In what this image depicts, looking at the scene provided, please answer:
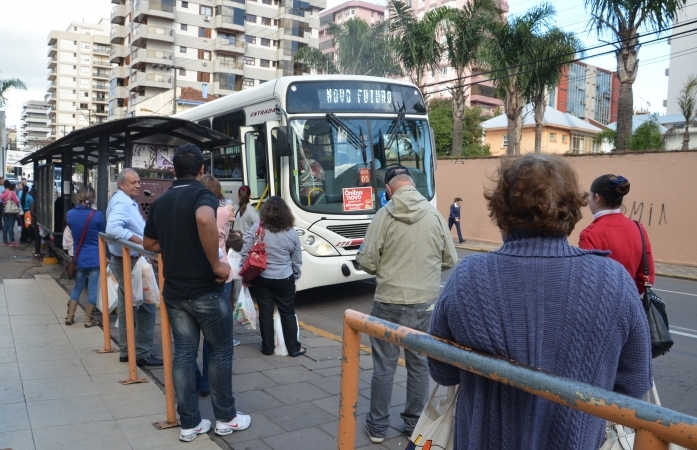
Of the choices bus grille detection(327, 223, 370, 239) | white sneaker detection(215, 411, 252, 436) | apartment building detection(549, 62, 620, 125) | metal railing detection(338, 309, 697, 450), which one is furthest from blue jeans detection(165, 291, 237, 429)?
apartment building detection(549, 62, 620, 125)

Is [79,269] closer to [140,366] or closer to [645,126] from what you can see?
[140,366]

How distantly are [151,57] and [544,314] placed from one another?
2712 inches

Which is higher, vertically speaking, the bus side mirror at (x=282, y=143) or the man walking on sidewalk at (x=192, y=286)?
the bus side mirror at (x=282, y=143)

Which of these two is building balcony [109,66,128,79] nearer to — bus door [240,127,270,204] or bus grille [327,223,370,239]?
bus door [240,127,270,204]

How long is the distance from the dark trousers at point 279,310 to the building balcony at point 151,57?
210ft

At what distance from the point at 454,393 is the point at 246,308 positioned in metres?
3.99

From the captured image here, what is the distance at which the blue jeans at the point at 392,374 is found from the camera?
4.20 metres

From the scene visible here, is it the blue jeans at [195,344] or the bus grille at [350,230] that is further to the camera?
the bus grille at [350,230]

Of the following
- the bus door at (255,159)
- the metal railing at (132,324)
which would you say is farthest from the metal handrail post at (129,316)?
the bus door at (255,159)

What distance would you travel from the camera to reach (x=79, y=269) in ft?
23.9

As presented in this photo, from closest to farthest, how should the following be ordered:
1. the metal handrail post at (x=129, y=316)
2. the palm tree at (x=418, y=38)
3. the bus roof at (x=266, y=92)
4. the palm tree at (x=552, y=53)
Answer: the metal handrail post at (x=129, y=316), the bus roof at (x=266, y=92), the palm tree at (x=552, y=53), the palm tree at (x=418, y=38)

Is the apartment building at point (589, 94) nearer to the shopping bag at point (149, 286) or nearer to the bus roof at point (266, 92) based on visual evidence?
the bus roof at point (266, 92)

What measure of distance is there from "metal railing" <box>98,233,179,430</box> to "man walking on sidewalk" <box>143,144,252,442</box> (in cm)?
24

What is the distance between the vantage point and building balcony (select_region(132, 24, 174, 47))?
63844 millimetres
